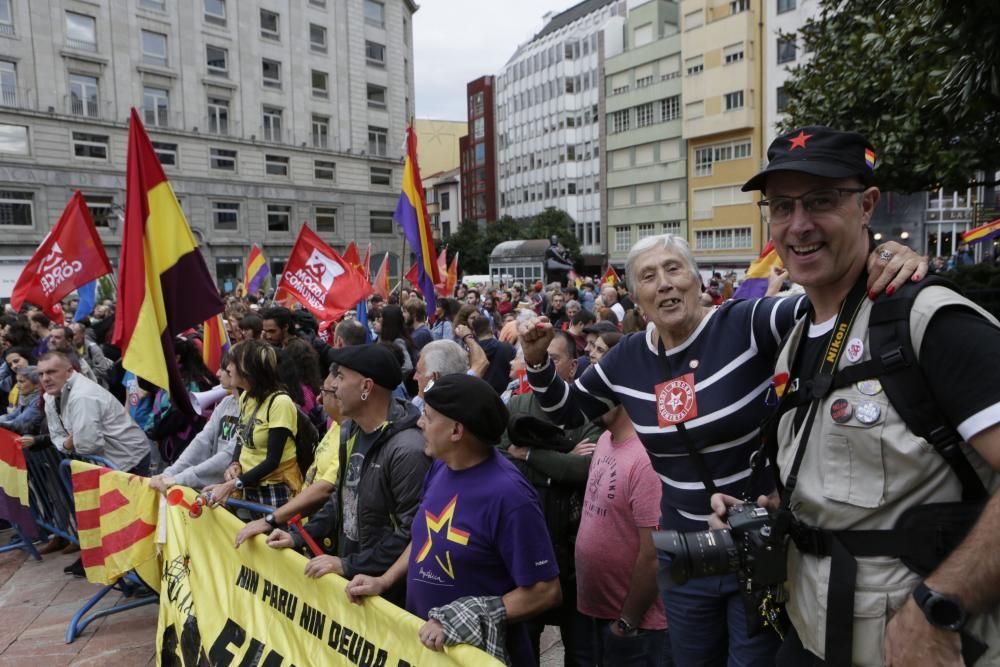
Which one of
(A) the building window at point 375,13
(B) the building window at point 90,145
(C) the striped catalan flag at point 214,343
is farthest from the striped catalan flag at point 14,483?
(A) the building window at point 375,13

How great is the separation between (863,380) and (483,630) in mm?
1512

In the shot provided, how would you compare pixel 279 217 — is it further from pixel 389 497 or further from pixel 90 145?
pixel 389 497

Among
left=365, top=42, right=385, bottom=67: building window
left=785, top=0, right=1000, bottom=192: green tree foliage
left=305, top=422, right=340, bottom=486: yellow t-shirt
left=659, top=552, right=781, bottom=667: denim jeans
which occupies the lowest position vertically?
left=659, top=552, right=781, bottom=667: denim jeans

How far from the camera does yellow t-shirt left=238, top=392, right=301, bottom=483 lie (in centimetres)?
462

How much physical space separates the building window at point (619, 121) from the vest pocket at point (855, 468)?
57364 mm

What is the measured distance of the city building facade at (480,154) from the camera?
252 ft

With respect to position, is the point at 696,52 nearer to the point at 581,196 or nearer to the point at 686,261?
the point at 581,196

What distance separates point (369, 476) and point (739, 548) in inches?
74.5

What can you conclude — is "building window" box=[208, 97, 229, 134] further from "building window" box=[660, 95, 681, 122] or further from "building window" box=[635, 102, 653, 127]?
"building window" box=[660, 95, 681, 122]

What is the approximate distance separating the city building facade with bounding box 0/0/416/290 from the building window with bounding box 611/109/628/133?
16382 mm

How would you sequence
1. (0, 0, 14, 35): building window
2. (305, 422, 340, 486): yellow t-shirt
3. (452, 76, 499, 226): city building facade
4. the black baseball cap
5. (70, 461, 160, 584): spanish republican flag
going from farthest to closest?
(452, 76, 499, 226): city building facade < (0, 0, 14, 35): building window < (70, 461, 160, 584): spanish republican flag < (305, 422, 340, 486): yellow t-shirt < the black baseball cap

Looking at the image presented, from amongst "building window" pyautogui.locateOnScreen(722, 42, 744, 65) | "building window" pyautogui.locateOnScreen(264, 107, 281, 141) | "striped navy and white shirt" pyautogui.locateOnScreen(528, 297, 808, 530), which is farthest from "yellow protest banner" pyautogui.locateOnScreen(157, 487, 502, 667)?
"building window" pyautogui.locateOnScreen(722, 42, 744, 65)

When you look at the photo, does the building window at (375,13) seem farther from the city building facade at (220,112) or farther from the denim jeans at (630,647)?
the denim jeans at (630,647)

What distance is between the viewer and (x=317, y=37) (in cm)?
4619
